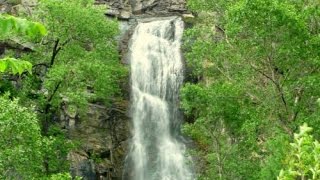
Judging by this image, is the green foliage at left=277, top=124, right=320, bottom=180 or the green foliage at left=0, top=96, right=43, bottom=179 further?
the green foliage at left=0, top=96, right=43, bottom=179

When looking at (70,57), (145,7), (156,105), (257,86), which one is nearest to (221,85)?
(257,86)

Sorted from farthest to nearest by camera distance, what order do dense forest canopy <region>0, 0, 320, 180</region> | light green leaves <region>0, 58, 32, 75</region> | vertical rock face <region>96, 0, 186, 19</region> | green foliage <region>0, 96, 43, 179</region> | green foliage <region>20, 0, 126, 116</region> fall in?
vertical rock face <region>96, 0, 186, 19</region> < green foliage <region>20, 0, 126, 116</region> < dense forest canopy <region>0, 0, 320, 180</region> < green foliage <region>0, 96, 43, 179</region> < light green leaves <region>0, 58, 32, 75</region>

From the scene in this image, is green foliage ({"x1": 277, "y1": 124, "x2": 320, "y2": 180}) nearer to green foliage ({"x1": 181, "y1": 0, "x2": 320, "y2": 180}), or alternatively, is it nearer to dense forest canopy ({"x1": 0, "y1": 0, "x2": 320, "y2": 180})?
dense forest canopy ({"x1": 0, "y1": 0, "x2": 320, "y2": 180})

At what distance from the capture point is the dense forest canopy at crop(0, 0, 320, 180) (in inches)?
692

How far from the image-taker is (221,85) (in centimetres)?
2223

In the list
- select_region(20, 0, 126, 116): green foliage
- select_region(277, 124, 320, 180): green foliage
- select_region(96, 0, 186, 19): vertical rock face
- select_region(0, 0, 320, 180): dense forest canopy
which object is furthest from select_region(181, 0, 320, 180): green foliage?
select_region(96, 0, 186, 19): vertical rock face

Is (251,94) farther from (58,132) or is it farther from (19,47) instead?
(19,47)

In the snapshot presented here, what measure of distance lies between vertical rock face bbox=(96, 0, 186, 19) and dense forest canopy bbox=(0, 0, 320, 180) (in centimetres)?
1575

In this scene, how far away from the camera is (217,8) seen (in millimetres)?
24953

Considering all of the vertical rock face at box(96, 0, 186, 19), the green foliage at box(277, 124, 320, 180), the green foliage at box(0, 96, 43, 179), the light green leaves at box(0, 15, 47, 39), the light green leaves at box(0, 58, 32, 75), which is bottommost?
the green foliage at box(0, 96, 43, 179)

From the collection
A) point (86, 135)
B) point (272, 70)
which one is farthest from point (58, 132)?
point (272, 70)

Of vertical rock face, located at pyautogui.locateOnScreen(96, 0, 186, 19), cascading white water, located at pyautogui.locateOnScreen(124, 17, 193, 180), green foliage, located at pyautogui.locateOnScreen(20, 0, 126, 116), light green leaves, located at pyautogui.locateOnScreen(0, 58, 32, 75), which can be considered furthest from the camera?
vertical rock face, located at pyautogui.locateOnScreen(96, 0, 186, 19)

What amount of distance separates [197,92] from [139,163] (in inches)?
468

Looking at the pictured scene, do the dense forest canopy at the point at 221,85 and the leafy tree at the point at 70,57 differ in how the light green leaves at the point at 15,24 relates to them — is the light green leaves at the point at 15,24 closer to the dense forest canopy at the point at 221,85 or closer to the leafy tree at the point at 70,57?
the dense forest canopy at the point at 221,85
